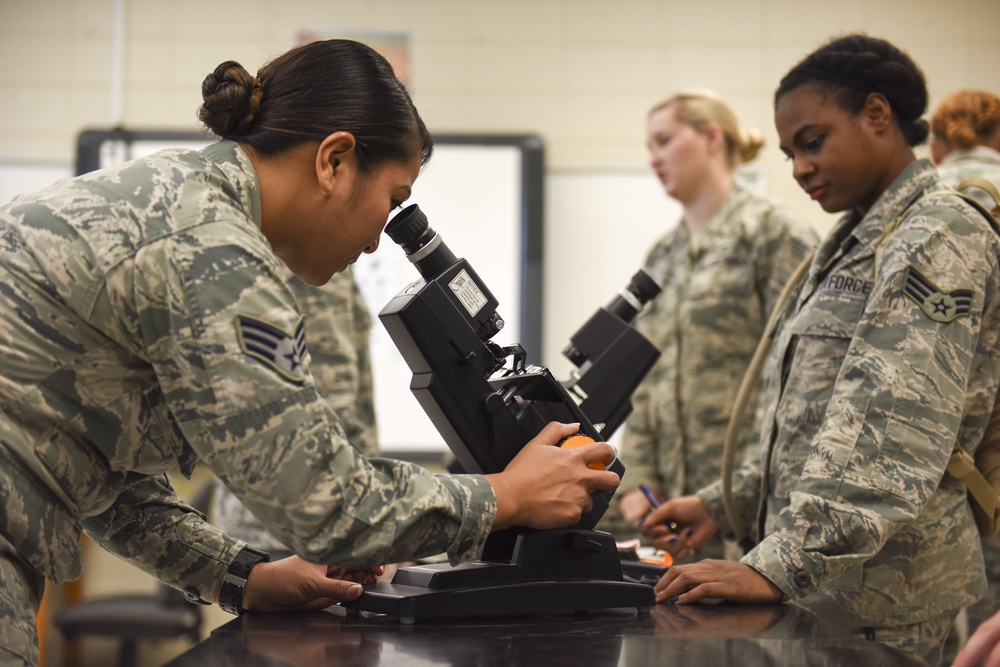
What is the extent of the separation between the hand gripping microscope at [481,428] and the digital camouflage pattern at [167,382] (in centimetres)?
11

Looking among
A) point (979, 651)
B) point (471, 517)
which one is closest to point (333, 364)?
point (471, 517)

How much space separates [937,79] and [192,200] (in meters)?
4.01

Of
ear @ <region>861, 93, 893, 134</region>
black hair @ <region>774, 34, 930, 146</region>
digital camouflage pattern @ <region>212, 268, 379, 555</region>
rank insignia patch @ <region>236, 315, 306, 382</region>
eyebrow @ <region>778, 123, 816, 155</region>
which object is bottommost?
digital camouflage pattern @ <region>212, 268, 379, 555</region>

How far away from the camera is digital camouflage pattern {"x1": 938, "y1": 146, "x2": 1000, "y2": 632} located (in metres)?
2.47

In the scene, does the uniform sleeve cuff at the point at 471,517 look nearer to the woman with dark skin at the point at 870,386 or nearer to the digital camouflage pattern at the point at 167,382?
the digital camouflage pattern at the point at 167,382

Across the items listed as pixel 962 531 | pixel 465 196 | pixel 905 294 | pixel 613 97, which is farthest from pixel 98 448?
pixel 613 97

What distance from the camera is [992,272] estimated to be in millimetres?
1535

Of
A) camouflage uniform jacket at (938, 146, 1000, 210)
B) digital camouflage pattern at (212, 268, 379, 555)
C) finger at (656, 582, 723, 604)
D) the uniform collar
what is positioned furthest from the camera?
camouflage uniform jacket at (938, 146, 1000, 210)

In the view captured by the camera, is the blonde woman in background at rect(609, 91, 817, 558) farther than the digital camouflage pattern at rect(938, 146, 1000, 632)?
Yes

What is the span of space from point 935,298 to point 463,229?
9.55 ft

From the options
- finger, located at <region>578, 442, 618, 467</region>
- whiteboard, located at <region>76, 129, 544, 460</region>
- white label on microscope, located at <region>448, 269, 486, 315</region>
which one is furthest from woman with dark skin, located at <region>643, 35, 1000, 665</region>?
whiteboard, located at <region>76, 129, 544, 460</region>

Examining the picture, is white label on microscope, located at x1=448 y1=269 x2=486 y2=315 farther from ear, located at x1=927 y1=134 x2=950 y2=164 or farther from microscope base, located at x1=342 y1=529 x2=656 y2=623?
ear, located at x1=927 y1=134 x2=950 y2=164

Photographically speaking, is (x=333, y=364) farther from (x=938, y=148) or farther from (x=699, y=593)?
(x=938, y=148)

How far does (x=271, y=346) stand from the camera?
1003 millimetres
